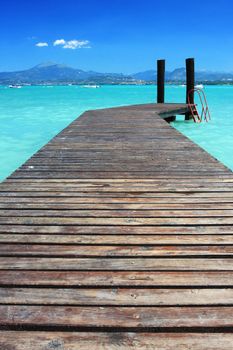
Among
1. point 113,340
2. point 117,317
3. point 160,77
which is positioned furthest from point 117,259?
point 160,77

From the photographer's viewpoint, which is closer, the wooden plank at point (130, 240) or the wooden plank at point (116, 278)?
the wooden plank at point (116, 278)

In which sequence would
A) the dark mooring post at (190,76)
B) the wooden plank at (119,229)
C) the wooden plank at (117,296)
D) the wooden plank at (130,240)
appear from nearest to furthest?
the wooden plank at (117,296)
the wooden plank at (130,240)
the wooden plank at (119,229)
the dark mooring post at (190,76)

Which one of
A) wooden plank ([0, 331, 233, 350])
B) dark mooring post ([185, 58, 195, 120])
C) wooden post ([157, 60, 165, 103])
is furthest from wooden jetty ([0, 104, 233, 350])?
wooden post ([157, 60, 165, 103])

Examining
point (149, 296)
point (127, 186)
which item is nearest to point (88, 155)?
point (127, 186)

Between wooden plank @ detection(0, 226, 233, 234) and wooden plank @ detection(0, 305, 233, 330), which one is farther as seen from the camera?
wooden plank @ detection(0, 226, 233, 234)

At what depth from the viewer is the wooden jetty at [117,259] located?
1.61 meters

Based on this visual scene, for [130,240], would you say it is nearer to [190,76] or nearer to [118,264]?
[118,264]

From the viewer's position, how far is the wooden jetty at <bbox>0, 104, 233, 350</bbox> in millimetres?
1605

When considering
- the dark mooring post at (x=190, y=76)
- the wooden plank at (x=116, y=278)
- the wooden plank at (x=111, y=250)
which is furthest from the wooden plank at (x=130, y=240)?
the dark mooring post at (x=190, y=76)

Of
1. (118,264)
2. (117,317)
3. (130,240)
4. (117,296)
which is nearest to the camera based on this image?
(117,317)

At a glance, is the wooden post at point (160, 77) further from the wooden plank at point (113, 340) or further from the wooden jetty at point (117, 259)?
the wooden plank at point (113, 340)

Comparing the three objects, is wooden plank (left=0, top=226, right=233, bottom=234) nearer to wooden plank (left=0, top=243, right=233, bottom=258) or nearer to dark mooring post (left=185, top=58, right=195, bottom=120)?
wooden plank (left=0, top=243, right=233, bottom=258)

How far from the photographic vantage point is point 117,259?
7.24 feet

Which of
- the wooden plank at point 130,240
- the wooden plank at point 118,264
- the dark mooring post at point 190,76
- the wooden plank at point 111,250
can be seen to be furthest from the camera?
the dark mooring post at point 190,76
